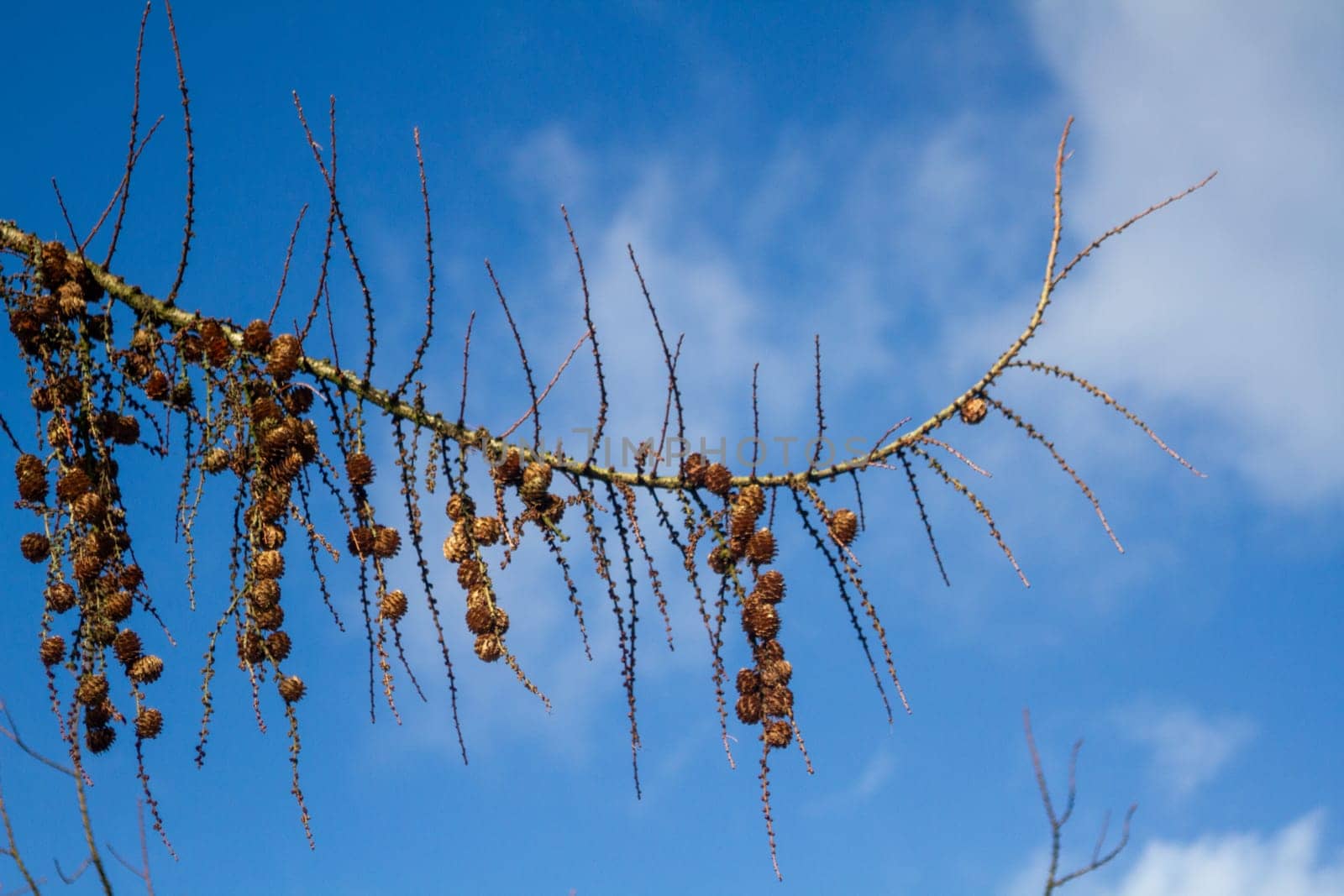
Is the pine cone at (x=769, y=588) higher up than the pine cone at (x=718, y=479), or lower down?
lower down

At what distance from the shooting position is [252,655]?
13.0 feet

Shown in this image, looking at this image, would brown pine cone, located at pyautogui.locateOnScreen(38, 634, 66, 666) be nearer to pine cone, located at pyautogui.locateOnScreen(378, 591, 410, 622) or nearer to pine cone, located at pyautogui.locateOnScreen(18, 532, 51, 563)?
pine cone, located at pyautogui.locateOnScreen(18, 532, 51, 563)

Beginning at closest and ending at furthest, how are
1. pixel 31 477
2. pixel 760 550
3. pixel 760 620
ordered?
1. pixel 760 620
2. pixel 760 550
3. pixel 31 477

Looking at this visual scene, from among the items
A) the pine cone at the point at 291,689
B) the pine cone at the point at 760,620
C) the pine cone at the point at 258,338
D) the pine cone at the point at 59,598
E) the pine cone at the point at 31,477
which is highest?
the pine cone at the point at 258,338

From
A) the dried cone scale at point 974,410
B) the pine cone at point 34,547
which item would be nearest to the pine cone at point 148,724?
the pine cone at point 34,547

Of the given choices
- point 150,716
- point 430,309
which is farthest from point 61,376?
point 430,309

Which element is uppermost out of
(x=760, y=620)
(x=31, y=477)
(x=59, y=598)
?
(x=31, y=477)

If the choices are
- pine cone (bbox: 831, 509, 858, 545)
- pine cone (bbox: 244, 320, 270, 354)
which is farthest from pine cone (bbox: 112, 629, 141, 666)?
pine cone (bbox: 831, 509, 858, 545)

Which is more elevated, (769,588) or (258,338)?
(258,338)

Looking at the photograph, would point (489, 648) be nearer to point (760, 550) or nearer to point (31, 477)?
point (760, 550)

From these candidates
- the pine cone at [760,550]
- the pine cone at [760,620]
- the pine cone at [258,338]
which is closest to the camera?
the pine cone at [760,620]

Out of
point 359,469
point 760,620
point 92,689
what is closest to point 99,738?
point 92,689

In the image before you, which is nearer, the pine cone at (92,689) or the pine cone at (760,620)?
the pine cone at (760,620)

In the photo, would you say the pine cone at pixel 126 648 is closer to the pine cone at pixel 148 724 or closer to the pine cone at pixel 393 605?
the pine cone at pixel 148 724
